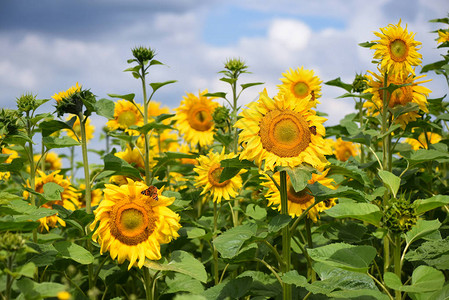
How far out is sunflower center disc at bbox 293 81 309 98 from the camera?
3979mm

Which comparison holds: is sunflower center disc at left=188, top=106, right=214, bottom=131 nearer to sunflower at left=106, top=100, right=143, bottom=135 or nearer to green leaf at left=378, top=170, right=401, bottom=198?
sunflower at left=106, top=100, right=143, bottom=135

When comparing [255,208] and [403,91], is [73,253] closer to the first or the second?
[255,208]

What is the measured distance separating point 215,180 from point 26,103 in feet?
4.57

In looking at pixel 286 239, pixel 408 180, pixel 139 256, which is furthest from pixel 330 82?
pixel 139 256

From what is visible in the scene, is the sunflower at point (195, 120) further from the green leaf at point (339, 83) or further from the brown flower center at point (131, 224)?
the brown flower center at point (131, 224)

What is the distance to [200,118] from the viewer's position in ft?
15.5

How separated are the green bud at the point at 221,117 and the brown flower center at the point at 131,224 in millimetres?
1758

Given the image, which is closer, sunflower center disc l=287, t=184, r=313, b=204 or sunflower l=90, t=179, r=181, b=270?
sunflower l=90, t=179, r=181, b=270

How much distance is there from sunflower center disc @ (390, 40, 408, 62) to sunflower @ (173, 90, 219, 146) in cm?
188

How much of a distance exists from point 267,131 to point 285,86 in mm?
1760

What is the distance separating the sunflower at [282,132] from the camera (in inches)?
91.6

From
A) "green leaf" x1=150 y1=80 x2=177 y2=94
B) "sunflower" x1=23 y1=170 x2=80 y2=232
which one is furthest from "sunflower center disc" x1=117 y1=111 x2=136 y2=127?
"green leaf" x1=150 y1=80 x2=177 y2=94

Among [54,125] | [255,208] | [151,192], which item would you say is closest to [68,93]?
[54,125]

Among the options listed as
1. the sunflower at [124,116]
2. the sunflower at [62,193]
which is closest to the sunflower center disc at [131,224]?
the sunflower at [62,193]
